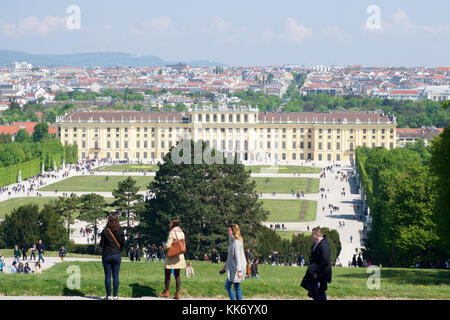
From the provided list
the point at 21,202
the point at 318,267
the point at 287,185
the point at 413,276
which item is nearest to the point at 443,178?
the point at 413,276

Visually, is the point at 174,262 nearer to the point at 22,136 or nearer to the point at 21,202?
the point at 21,202

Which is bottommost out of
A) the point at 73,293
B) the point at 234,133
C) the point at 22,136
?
the point at 22,136

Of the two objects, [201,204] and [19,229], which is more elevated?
[201,204]

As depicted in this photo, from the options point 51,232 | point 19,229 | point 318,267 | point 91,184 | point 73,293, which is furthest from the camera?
point 91,184

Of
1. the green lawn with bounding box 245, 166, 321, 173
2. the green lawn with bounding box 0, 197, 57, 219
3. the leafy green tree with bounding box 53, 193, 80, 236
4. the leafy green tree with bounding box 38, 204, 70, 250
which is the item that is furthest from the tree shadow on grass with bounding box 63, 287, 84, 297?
the green lawn with bounding box 245, 166, 321, 173

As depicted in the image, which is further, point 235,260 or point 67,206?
point 67,206

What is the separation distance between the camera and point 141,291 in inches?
525

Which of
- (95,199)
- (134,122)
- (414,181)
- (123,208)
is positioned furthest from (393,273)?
(134,122)

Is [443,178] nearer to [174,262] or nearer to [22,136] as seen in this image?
[174,262]

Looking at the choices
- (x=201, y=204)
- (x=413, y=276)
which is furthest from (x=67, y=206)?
(x=413, y=276)

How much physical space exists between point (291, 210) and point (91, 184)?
2289cm

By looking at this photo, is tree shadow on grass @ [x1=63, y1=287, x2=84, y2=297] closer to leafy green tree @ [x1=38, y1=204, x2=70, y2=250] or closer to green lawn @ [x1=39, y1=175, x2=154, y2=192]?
leafy green tree @ [x1=38, y1=204, x2=70, y2=250]

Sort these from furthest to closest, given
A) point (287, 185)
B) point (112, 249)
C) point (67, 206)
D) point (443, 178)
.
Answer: point (287, 185) → point (67, 206) → point (443, 178) → point (112, 249)
